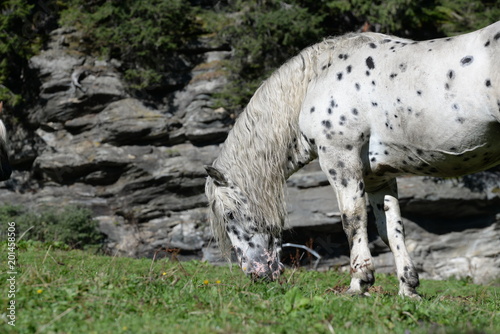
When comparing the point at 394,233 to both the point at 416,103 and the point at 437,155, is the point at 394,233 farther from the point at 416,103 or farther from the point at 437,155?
the point at 416,103

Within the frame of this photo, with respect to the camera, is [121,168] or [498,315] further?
[121,168]

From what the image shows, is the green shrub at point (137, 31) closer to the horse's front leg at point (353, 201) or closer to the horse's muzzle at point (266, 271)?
the horse's muzzle at point (266, 271)

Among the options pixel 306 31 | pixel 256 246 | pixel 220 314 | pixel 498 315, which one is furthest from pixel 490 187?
pixel 220 314

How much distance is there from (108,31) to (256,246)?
31.2 ft

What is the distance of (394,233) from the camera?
5.54 meters

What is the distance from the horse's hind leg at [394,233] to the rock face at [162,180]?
655 cm

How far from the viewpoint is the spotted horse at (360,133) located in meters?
4.61

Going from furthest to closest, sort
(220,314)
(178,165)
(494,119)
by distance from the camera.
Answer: (178,165)
(494,119)
(220,314)

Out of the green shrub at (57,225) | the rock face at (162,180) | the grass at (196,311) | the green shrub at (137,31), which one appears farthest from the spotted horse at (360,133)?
the green shrub at (137,31)

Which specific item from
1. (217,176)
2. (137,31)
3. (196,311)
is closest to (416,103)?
(217,176)

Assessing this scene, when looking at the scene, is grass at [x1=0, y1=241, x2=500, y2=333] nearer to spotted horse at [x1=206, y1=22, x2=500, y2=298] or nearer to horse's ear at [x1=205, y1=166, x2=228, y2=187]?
spotted horse at [x1=206, y1=22, x2=500, y2=298]

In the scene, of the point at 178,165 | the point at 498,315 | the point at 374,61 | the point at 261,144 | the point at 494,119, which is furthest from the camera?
the point at 178,165

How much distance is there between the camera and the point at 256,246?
6.08 meters

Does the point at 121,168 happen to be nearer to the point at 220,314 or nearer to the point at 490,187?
the point at 490,187
